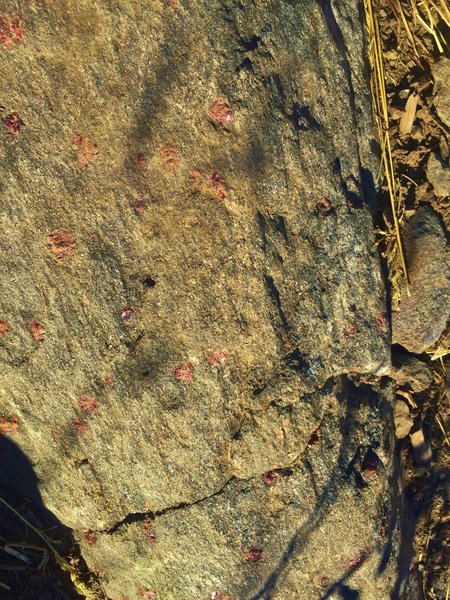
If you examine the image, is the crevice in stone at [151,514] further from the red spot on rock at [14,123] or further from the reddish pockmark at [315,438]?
the red spot on rock at [14,123]

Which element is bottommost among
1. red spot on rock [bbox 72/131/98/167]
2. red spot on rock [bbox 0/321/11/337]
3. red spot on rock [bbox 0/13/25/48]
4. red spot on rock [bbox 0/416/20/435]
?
red spot on rock [bbox 0/416/20/435]

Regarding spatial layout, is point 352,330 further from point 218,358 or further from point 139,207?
point 139,207

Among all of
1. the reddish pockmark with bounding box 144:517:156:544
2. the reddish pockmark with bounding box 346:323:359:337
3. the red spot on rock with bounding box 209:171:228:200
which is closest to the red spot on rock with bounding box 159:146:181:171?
the red spot on rock with bounding box 209:171:228:200

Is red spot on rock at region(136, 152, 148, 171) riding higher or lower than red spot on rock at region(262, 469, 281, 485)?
higher

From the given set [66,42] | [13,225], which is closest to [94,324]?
[13,225]

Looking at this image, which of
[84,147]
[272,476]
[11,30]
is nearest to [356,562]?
[272,476]

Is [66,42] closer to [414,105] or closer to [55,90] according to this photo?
[55,90]

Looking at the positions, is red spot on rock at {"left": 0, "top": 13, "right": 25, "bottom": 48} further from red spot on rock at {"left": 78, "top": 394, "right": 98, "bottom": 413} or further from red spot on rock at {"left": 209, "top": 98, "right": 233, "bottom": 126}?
red spot on rock at {"left": 78, "top": 394, "right": 98, "bottom": 413}
